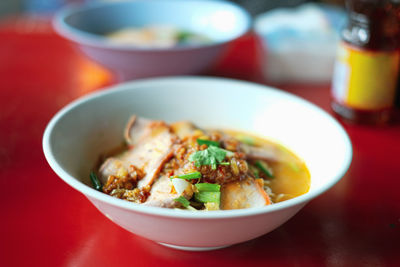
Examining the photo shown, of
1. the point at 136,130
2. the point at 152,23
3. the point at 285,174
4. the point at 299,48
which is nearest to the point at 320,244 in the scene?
the point at 285,174

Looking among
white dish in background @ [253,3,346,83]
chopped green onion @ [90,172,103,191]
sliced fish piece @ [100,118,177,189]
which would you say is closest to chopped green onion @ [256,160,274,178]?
sliced fish piece @ [100,118,177,189]

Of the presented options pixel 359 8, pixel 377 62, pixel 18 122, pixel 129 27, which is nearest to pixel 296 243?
pixel 377 62

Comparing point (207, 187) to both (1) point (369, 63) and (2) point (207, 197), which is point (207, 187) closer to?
(2) point (207, 197)

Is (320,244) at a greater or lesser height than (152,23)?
lesser

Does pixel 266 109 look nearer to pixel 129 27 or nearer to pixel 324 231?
pixel 324 231

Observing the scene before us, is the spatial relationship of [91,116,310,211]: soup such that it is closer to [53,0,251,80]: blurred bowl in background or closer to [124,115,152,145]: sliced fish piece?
[124,115,152,145]: sliced fish piece

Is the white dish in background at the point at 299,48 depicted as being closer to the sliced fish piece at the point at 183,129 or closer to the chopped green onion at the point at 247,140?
the chopped green onion at the point at 247,140
